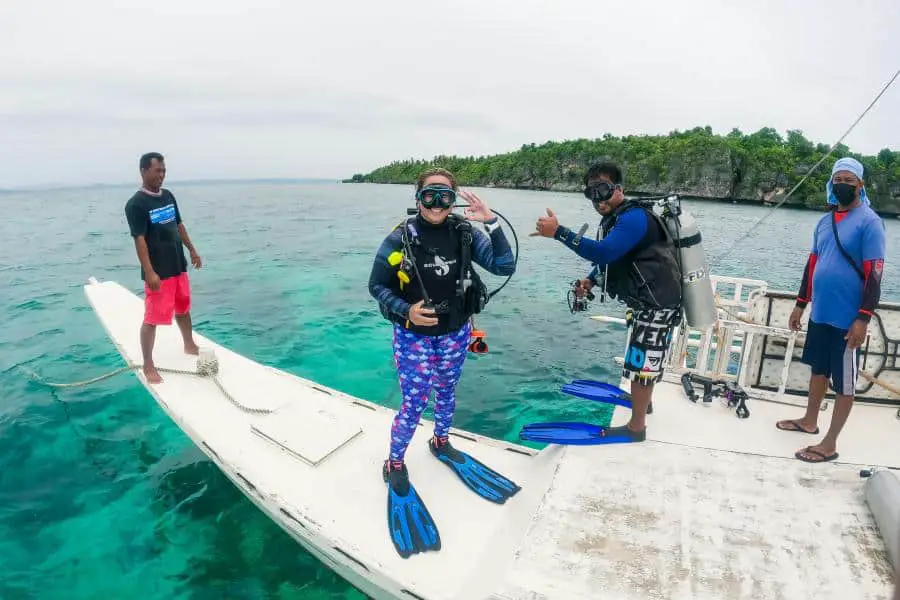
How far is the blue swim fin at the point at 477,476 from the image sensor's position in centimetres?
352

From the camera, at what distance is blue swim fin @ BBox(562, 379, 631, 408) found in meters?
4.57

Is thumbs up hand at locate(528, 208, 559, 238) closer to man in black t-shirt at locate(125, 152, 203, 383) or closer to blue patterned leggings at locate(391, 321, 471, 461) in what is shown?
blue patterned leggings at locate(391, 321, 471, 461)

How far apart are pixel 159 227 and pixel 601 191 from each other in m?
4.50

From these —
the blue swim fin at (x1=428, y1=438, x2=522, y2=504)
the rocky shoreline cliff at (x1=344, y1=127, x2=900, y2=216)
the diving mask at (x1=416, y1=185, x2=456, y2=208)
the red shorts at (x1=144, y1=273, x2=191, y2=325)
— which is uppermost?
the rocky shoreline cliff at (x1=344, y1=127, x2=900, y2=216)

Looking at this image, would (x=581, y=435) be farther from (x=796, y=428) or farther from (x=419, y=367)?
(x=796, y=428)

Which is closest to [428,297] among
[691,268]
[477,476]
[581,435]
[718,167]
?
[477,476]

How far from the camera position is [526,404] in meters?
7.26

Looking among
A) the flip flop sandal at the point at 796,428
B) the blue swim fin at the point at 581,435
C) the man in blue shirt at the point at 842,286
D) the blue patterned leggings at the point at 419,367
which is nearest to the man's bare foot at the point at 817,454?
the man in blue shirt at the point at 842,286

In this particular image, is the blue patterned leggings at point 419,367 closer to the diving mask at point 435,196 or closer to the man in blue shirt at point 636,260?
the diving mask at point 435,196

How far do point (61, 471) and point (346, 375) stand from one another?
12.9 feet

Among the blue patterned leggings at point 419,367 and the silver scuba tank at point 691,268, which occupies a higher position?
the silver scuba tank at point 691,268

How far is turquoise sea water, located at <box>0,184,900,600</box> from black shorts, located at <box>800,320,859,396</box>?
11.5ft

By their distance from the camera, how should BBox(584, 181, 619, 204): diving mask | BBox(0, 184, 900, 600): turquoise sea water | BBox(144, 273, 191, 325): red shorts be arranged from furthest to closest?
1. BBox(144, 273, 191, 325): red shorts
2. BBox(0, 184, 900, 600): turquoise sea water
3. BBox(584, 181, 619, 204): diving mask

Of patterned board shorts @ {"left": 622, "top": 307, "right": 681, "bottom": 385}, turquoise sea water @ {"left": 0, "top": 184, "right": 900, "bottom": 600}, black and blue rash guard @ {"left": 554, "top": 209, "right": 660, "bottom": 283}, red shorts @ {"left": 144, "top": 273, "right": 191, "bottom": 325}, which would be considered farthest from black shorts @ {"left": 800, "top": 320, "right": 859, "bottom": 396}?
red shorts @ {"left": 144, "top": 273, "right": 191, "bottom": 325}
